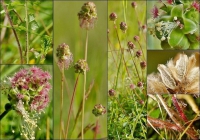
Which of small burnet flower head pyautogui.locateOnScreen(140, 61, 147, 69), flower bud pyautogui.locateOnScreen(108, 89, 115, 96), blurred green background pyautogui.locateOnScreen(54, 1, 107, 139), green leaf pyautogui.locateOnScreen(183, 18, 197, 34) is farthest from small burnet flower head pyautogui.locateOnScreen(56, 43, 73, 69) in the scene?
green leaf pyautogui.locateOnScreen(183, 18, 197, 34)

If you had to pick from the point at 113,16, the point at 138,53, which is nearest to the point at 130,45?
the point at 138,53

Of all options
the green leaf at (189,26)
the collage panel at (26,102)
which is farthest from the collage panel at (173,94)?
the collage panel at (26,102)

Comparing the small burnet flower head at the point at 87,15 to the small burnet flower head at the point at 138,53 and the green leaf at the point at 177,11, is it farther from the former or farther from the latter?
the green leaf at the point at 177,11

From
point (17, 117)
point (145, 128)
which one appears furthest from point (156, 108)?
point (17, 117)

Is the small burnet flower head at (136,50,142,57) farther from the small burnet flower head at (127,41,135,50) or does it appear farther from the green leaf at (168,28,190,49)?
the green leaf at (168,28,190,49)

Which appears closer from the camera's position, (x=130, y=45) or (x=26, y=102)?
(x=26, y=102)

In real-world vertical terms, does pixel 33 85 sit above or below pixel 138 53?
below

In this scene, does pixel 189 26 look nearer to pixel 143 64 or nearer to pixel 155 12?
pixel 155 12

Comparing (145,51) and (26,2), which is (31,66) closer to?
(26,2)
